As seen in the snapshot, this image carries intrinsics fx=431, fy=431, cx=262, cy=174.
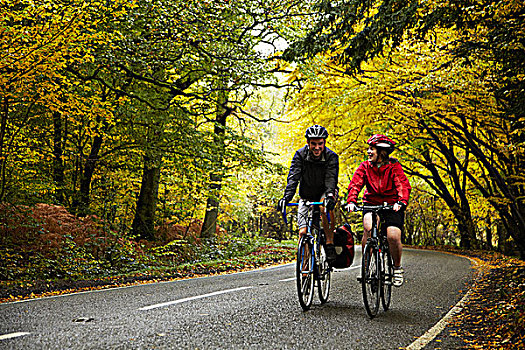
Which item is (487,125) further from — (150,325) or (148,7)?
(150,325)

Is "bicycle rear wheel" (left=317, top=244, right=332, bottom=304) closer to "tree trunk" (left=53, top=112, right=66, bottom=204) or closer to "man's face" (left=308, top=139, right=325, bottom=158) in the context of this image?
"man's face" (left=308, top=139, right=325, bottom=158)

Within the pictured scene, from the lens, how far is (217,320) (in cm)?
470

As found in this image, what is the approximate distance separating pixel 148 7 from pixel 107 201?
6889 mm

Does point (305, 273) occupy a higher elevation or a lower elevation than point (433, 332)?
higher

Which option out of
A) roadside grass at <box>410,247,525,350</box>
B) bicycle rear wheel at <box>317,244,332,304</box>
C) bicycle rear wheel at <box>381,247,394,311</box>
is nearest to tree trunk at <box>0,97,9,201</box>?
bicycle rear wheel at <box>317,244,332,304</box>

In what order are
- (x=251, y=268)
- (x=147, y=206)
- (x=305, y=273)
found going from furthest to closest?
(x=147, y=206) < (x=251, y=268) < (x=305, y=273)

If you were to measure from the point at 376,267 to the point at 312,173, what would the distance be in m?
1.42

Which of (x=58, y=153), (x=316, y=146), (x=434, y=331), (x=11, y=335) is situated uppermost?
(x=58, y=153)

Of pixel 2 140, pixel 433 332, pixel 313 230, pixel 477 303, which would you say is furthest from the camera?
pixel 2 140

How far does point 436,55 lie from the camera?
11.1 metres

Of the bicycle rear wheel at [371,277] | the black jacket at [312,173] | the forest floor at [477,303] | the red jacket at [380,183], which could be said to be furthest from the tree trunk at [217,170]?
the bicycle rear wheel at [371,277]

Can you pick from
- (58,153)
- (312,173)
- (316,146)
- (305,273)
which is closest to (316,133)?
(316,146)

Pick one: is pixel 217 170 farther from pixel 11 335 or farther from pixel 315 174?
pixel 11 335

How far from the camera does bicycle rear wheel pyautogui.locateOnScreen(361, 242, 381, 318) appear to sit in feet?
16.3
